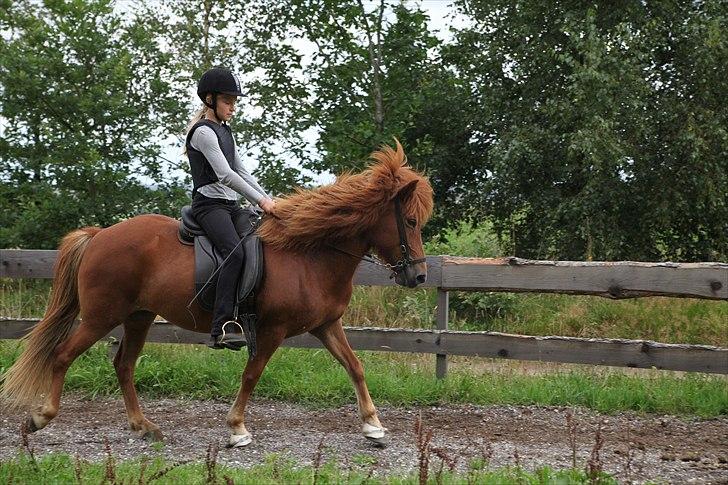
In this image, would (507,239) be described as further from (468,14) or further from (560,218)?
(468,14)

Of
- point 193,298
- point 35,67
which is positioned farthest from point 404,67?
point 193,298

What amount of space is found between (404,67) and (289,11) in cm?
238

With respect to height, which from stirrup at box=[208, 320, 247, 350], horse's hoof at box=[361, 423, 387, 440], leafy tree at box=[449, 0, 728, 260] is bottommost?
horse's hoof at box=[361, 423, 387, 440]

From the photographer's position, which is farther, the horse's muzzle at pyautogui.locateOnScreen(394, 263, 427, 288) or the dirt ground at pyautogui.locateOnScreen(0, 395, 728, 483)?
the horse's muzzle at pyautogui.locateOnScreen(394, 263, 427, 288)

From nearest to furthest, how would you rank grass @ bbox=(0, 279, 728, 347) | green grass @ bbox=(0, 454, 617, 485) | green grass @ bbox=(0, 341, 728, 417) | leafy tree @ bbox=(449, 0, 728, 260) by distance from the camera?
green grass @ bbox=(0, 454, 617, 485)
green grass @ bbox=(0, 341, 728, 417)
grass @ bbox=(0, 279, 728, 347)
leafy tree @ bbox=(449, 0, 728, 260)

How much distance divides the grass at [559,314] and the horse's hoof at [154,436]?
13.7 feet

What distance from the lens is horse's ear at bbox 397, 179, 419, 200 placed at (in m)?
6.23

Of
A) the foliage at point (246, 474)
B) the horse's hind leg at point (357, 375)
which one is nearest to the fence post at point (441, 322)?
the horse's hind leg at point (357, 375)

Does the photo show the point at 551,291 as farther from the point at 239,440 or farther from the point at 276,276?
the point at 239,440

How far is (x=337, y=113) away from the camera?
47.0 ft

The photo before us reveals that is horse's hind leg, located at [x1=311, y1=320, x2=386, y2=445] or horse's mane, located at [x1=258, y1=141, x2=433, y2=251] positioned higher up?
horse's mane, located at [x1=258, y1=141, x2=433, y2=251]

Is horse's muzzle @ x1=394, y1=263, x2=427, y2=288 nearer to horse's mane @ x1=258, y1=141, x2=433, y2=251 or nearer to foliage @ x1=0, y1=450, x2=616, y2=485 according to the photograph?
horse's mane @ x1=258, y1=141, x2=433, y2=251

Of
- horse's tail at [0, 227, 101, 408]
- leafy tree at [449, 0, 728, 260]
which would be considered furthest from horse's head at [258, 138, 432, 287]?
leafy tree at [449, 0, 728, 260]

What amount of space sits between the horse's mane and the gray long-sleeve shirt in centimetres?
31
